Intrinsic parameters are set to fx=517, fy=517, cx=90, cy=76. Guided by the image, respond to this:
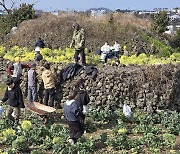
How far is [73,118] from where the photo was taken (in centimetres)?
1147

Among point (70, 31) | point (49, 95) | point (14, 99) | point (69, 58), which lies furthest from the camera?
point (70, 31)

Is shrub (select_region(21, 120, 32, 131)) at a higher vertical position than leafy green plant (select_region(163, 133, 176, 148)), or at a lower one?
higher

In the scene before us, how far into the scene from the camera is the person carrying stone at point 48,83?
600 inches

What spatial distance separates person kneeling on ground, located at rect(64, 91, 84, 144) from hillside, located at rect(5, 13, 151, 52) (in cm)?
2125

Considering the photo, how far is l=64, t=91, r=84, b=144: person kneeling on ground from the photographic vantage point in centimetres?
1146

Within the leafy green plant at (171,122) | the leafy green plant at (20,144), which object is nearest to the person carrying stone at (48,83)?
the leafy green plant at (171,122)

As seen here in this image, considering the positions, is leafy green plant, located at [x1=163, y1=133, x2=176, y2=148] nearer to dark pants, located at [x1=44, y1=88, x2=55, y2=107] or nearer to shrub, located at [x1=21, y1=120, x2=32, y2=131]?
shrub, located at [x1=21, y1=120, x2=32, y2=131]

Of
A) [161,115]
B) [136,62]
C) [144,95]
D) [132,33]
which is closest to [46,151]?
[161,115]

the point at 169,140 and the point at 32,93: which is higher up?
the point at 32,93

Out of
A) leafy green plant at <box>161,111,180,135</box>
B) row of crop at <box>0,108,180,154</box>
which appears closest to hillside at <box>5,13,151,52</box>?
leafy green plant at <box>161,111,180,135</box>

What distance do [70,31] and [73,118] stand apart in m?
22.7

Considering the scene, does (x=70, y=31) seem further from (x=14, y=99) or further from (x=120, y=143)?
(x=120, y=143)

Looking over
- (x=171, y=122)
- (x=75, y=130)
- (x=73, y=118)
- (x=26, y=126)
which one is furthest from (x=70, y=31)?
(x=73, y=118)

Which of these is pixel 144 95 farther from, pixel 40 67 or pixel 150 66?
pixel 40 67
